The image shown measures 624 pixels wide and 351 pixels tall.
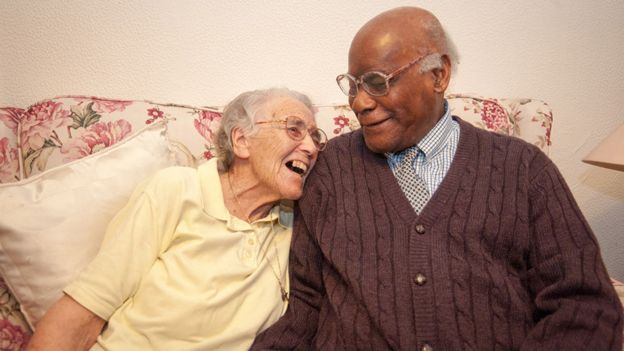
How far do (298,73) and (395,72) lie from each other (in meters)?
0.76

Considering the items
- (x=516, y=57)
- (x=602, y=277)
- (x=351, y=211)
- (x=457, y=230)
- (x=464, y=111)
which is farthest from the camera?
(x=516, y=57)

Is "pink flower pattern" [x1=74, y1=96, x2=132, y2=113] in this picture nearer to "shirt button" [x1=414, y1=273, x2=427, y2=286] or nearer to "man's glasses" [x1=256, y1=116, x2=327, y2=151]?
"man's glasses" [x1=256, y1=116, x2=327, y2=151]

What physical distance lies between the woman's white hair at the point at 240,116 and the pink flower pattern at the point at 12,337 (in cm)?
70

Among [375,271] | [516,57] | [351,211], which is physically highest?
[516,57]

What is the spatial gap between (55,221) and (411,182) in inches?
39.2

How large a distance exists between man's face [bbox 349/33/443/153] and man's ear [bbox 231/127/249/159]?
37 centimetres

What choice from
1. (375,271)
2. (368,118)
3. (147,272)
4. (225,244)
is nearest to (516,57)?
(368,118)

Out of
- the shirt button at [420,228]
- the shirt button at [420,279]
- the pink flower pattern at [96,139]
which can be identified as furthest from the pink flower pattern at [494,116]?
the pink flower pattern at [96,139]

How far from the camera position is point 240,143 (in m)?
1.28

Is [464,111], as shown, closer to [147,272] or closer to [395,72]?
[395,72]

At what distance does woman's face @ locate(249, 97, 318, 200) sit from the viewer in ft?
3.95

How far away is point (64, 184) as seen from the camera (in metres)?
1.09

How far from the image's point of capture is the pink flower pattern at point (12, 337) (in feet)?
3.24

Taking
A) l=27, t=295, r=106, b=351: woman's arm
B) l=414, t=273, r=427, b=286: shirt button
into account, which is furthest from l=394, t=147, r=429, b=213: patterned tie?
l=27, t=295, r=106, b=351: woman's arm
